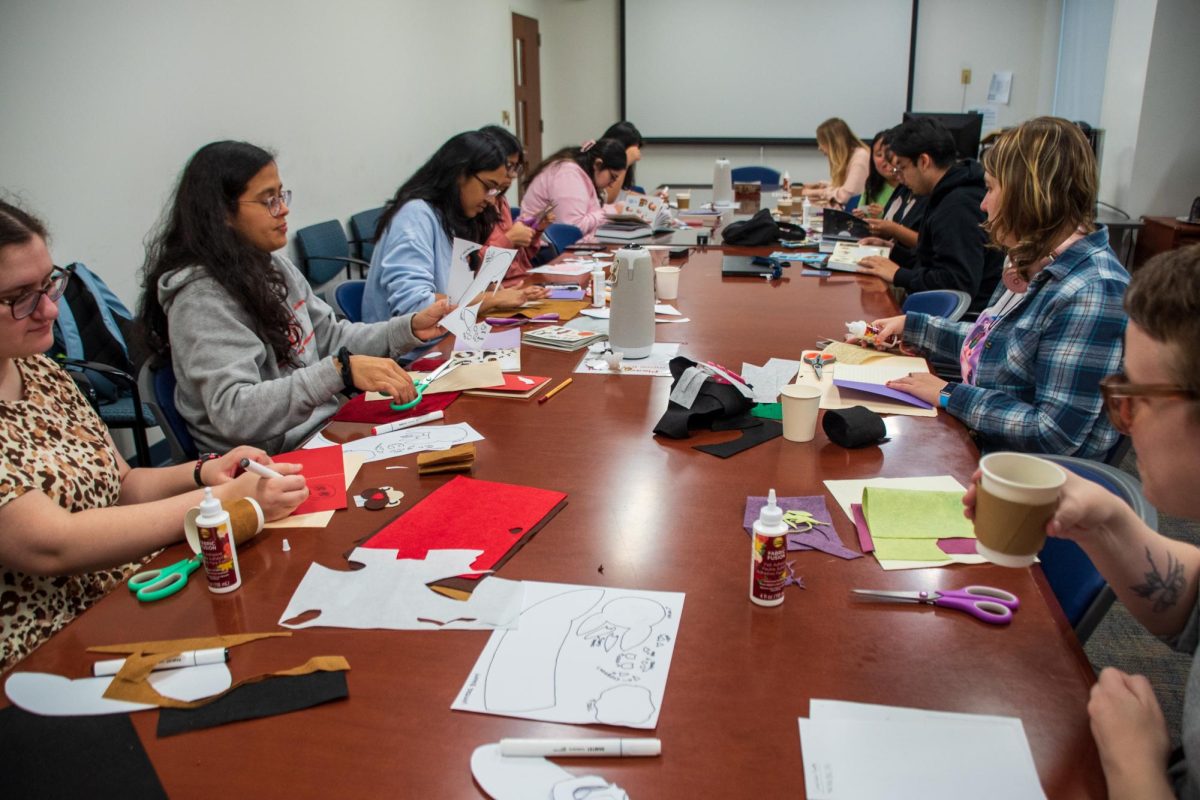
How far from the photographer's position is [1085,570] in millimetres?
1268

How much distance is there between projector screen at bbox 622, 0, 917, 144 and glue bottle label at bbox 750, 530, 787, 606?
325 inches

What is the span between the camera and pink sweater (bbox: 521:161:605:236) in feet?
16.0

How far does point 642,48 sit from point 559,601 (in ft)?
28.0

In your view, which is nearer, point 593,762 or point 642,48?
point 593,762

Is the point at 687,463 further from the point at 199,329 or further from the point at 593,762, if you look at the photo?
the point at 199,329

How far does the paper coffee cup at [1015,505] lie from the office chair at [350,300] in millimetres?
2807

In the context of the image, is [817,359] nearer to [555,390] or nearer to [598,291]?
[555,390]

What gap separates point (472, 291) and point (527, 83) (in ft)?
21.6

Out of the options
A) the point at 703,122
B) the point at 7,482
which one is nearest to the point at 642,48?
the point at 703,122

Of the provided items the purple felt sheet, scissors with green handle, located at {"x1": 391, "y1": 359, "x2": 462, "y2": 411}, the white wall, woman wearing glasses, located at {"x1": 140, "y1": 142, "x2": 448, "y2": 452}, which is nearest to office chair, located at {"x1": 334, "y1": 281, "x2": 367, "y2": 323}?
the white wall

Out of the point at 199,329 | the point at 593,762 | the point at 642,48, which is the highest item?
the point at 642,48

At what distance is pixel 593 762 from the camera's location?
2.95ft

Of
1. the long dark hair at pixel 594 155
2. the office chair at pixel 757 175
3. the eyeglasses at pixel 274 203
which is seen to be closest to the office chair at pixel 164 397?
the eyeglasses at pixel 274 203

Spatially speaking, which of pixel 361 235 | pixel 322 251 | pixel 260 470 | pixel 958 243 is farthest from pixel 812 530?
pixel 361 235
